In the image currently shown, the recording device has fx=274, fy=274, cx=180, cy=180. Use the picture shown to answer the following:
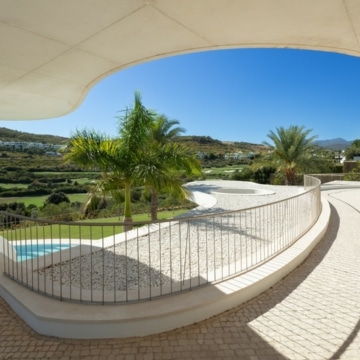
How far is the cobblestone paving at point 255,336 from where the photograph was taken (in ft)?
9.24

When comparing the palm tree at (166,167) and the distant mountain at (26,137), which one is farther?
the distant mountain at (26,137)

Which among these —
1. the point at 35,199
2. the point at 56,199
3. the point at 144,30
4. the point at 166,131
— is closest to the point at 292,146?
the point at 166,131

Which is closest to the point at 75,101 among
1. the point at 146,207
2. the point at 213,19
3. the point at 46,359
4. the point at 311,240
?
the point at 213,19

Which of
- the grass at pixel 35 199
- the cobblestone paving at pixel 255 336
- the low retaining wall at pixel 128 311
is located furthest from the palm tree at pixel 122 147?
the grass at pixel 35 199

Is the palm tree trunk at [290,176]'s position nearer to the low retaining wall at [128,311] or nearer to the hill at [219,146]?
the low retaining wall at [128,311]

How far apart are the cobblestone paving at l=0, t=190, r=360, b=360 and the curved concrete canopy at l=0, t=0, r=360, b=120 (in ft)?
10.9

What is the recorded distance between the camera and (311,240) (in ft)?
19.8

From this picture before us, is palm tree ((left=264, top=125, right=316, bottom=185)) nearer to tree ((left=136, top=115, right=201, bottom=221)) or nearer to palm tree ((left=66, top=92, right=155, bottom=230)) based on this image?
tree ((left=136, top=115, right=201, bottom=221))

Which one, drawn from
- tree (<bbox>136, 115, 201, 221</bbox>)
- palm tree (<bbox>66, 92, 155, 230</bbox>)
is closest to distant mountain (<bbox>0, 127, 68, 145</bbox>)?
palm tree (<bbox>66, 92, 155, 230</bbox>)

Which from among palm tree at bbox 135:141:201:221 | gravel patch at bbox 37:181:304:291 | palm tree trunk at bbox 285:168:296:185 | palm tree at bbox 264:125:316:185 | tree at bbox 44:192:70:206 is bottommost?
tree at bbox 44:192:70:206

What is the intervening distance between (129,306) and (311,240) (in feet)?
14.5

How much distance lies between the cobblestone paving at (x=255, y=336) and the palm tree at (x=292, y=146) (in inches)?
763

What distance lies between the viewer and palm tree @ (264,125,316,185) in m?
22.1

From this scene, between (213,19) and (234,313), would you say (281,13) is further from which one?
(234,313)
